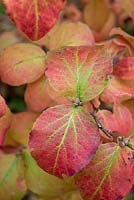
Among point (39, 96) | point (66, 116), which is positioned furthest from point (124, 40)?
point (66, 116)

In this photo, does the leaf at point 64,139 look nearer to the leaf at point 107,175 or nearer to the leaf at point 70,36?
the leaf at point 107,175

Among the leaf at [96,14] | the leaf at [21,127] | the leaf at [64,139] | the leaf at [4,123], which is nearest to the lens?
the leaf at [64,139]

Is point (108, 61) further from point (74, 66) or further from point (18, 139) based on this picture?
point (18, 139)

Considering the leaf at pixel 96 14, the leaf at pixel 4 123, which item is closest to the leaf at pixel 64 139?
the leaf at pixel 4 123

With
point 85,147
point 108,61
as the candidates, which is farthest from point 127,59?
point 85,147

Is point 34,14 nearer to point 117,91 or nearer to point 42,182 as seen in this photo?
point 117,91

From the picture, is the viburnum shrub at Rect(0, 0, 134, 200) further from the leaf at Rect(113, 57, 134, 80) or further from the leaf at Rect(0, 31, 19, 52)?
the leaf at Rect(0, 31, 19, 52)
